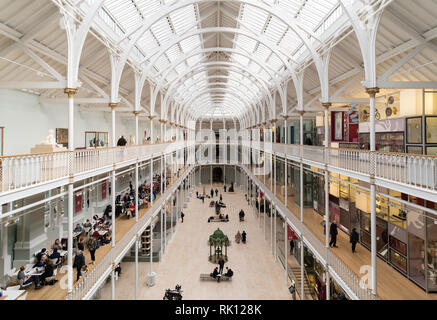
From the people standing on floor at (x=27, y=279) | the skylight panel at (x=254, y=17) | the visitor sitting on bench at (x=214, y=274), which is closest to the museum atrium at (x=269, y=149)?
the people standing on floor at (x=27, y=279)

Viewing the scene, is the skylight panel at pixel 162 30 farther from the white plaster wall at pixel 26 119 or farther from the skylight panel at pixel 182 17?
the white plaster wall at pixel 26 119

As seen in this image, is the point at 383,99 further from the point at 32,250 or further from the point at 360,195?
the point at 32,250

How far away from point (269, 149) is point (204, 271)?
13.4 meters

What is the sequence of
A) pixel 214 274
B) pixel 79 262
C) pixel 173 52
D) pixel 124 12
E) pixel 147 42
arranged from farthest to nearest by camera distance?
pixel 173 52, pixel 147 42, pixel 214 274, pixel 124 12, pixel 79 262

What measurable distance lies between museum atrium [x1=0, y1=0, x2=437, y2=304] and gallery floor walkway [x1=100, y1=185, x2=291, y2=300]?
14 centimetres

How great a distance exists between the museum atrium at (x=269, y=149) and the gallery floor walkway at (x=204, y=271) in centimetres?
14

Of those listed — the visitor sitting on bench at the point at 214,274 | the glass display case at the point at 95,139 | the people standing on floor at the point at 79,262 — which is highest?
the glass display case at the point at 95,139

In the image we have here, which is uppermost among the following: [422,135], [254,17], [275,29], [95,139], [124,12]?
[254,17]

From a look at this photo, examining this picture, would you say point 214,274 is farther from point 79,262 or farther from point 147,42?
point 147,42

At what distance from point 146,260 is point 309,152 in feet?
50.7

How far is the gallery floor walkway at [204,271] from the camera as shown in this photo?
56.9 feet

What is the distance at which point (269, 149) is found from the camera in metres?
27.0

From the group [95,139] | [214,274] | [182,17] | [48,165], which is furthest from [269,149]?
[48,165]
